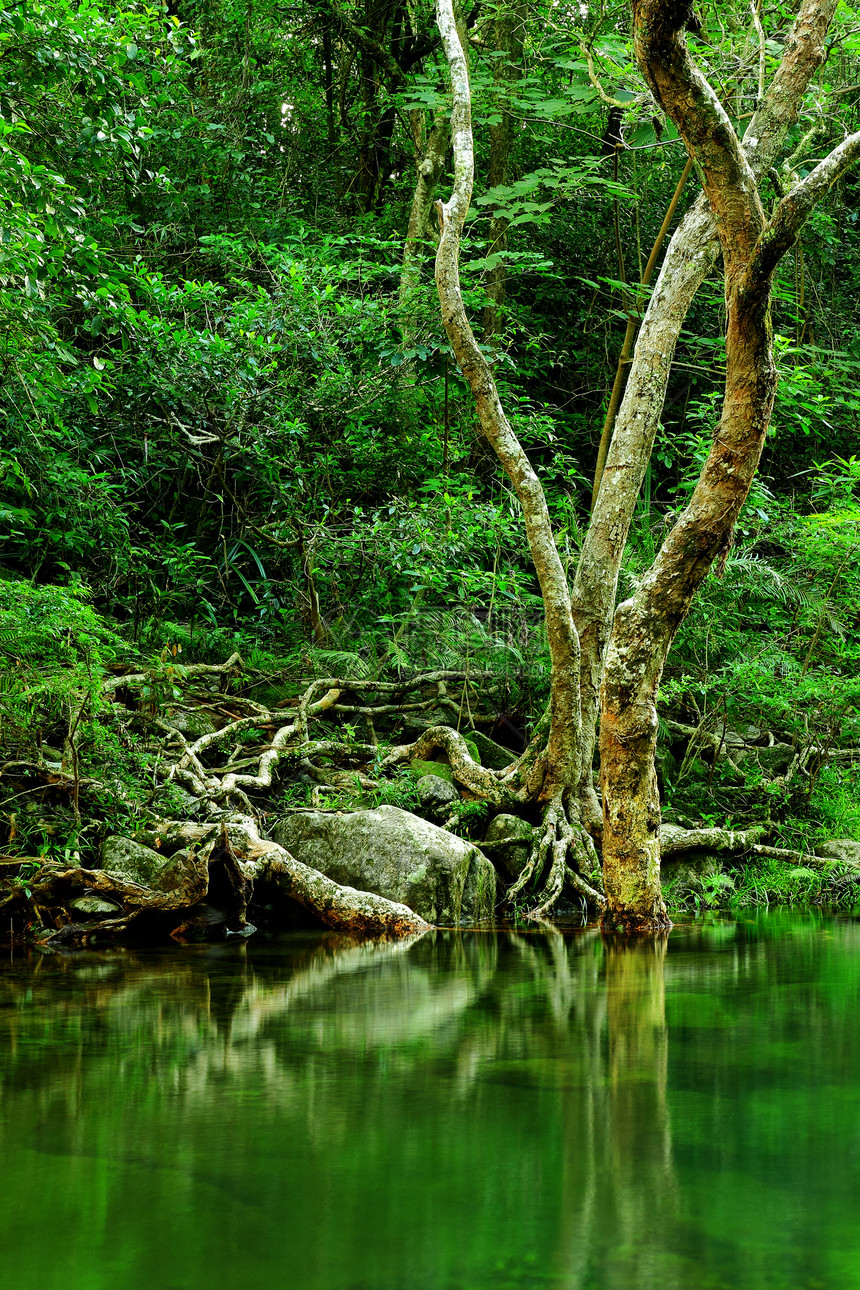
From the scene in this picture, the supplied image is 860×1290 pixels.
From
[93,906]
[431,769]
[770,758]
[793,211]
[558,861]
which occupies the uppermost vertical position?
[793,211]

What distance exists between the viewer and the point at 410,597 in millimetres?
11047

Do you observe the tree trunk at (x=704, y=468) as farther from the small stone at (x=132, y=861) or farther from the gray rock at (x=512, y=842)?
the small stone at (x=132, y=861)

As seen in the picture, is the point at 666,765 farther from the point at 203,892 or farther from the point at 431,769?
the point at 203,892

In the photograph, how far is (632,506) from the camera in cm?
805

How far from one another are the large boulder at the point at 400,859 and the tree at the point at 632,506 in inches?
15.7

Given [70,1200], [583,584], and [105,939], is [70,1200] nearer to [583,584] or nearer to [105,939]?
[105,939]

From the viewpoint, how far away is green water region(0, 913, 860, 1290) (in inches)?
89.8

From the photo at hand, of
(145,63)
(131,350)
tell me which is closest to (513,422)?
(131,350)

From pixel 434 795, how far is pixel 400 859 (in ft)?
4.22

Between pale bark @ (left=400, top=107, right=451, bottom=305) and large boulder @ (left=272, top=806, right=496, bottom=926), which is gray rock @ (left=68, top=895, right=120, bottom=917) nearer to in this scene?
large boulder @ (left=272, top=806, right=496, bottom=926)

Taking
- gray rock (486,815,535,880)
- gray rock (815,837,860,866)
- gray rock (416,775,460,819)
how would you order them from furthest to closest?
1. gray rock (815,837,860,866)
2. gray rock (416,775,460,819)
3. gray rock (486,815,535,880)

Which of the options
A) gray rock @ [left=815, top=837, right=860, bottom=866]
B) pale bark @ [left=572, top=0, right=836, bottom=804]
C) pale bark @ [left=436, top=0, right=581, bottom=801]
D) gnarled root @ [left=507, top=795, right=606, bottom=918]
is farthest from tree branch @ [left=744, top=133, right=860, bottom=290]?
gray rock @ [left=815, top=837, right=860, bottom=866]

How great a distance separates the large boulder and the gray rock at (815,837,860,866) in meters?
3.13

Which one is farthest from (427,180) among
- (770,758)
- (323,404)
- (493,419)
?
(770,758)
